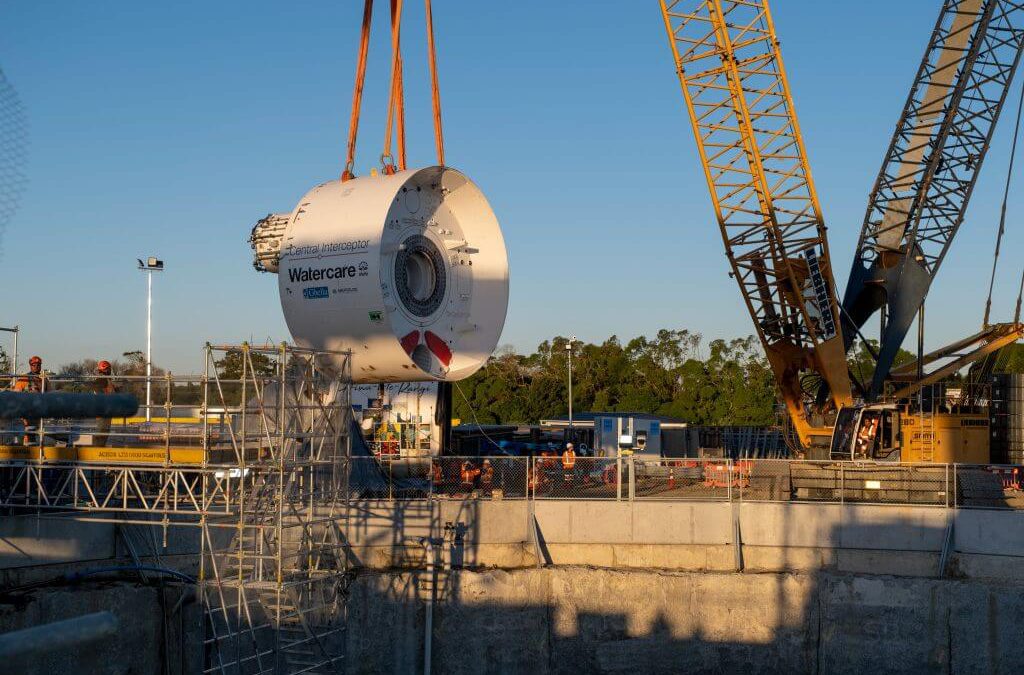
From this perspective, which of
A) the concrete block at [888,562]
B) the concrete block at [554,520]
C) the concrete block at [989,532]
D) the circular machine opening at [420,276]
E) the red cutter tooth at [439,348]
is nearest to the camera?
the concrete block at [989,532]

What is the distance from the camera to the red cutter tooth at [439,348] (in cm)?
2528

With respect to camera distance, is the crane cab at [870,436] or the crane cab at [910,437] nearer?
the crane cab at [910,437]

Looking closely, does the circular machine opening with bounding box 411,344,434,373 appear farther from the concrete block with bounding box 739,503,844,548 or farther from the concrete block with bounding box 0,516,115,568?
the concrete block with bounding box 739,503,844,548

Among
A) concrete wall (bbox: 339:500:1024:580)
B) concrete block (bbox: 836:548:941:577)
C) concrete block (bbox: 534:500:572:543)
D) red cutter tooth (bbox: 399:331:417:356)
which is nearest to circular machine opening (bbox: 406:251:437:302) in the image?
red cutter tooth (bbox: 399:331:417:356)

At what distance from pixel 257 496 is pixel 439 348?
22.2 ft

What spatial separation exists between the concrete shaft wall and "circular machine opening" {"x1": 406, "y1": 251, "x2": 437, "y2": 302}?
6.39 meters

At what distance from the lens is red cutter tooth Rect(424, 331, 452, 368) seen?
2528cm

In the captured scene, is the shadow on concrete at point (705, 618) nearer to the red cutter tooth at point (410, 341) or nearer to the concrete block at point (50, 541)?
the red cutter tooth at point (410, 341)

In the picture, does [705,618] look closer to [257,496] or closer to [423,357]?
[423,357]

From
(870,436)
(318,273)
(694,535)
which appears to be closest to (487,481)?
(694,535)

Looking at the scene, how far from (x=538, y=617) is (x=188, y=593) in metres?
7.27

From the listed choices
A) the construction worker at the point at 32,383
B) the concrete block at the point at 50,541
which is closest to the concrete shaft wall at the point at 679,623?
the concrete block at the point at 50,541

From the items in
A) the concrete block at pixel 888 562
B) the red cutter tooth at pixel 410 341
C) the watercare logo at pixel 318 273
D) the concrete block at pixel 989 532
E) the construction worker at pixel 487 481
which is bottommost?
the concrete block at pixel 888 562

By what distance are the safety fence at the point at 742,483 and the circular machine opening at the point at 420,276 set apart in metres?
3.84
